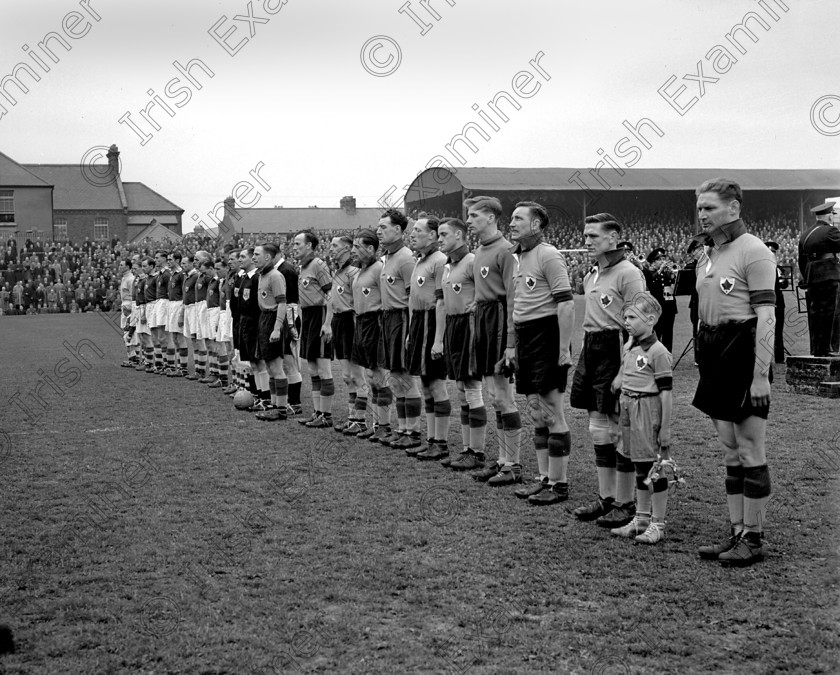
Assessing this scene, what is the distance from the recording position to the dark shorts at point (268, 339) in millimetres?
11297

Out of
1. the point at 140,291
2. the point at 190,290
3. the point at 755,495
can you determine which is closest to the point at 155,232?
the point at 140,291

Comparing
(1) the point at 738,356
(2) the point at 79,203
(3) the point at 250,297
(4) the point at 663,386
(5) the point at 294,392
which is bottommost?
(5) the point at 294,392

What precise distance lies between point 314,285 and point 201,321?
5.44 m

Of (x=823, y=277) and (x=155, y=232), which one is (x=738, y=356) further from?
(x=155, y=232)

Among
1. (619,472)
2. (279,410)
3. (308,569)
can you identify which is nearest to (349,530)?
(308,569)

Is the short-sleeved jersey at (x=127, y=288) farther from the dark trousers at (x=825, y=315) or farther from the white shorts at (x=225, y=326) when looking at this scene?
the dark trousers at (x=825, y=315)

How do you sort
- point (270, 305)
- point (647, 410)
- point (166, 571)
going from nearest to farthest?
point (166, 571), point (647, 410), point (270, 305)

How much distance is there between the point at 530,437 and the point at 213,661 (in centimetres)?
599

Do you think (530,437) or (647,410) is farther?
(530,437)

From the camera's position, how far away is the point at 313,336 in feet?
35.5

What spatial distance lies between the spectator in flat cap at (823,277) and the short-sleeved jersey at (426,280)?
6121mm

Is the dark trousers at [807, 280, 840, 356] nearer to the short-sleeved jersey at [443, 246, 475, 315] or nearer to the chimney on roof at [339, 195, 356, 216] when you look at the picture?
the short-sleeved jersey at [443, 246, 475, 315]

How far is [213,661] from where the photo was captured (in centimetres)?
408

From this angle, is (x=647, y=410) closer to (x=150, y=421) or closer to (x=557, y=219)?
(x=150, y=421)
